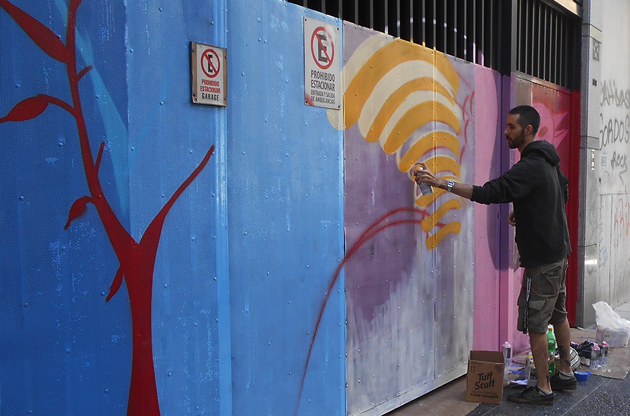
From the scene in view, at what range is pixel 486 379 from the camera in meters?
4.42

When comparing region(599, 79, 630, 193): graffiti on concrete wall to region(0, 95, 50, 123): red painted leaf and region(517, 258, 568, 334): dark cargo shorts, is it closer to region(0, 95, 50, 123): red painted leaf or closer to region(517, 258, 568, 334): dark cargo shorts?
region(517, 258, 568, 334): dark cargo shorts

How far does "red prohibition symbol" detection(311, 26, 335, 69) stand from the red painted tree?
1013mm

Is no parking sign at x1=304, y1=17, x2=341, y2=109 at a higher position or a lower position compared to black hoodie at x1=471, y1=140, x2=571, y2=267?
higher

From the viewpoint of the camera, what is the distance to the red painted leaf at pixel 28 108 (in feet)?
7.44

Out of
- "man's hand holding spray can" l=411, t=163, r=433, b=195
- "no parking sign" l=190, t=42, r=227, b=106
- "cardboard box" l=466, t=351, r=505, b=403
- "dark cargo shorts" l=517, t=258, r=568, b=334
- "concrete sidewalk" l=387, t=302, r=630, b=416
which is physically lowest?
"concrete sidewalk" l=387, t=302, r=630, b=416

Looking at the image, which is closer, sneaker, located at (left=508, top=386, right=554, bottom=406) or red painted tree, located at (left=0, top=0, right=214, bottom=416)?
red painted tree, located at (left=0, top=0, right=214, bottom=416)

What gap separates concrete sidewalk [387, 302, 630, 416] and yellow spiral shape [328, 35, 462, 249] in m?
1.16

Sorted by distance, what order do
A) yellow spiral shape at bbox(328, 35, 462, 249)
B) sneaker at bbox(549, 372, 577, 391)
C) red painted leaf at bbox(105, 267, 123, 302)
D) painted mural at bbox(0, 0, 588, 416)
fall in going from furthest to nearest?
sneaker at bbox(549, 372, 577, 391)
yellow spiral shape at bbox(328, 35, 462, 249)
red painted leaf at bbox(105, 267, 123, 302)
painted mural at bbox(0, 0, 588, 416)

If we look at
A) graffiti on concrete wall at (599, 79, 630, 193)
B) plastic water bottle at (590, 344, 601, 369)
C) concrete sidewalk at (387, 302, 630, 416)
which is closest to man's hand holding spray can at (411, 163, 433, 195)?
concrete sidewalk at (387, 302, 630, 416)

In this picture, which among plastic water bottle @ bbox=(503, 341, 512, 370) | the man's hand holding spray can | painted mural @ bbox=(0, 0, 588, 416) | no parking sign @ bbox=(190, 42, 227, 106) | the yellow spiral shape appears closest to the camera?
painted mural @ bbox=(0, 0, 588, 416)

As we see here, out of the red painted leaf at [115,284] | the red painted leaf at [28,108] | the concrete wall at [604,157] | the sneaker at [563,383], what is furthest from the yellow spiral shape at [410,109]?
the concrete wall at [604,157]

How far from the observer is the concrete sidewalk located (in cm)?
429

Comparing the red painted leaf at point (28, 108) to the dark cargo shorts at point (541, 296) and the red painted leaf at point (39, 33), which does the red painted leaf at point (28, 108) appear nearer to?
the red painted leaf at point (39, 33)

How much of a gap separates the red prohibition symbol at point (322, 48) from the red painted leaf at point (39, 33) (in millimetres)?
1526
